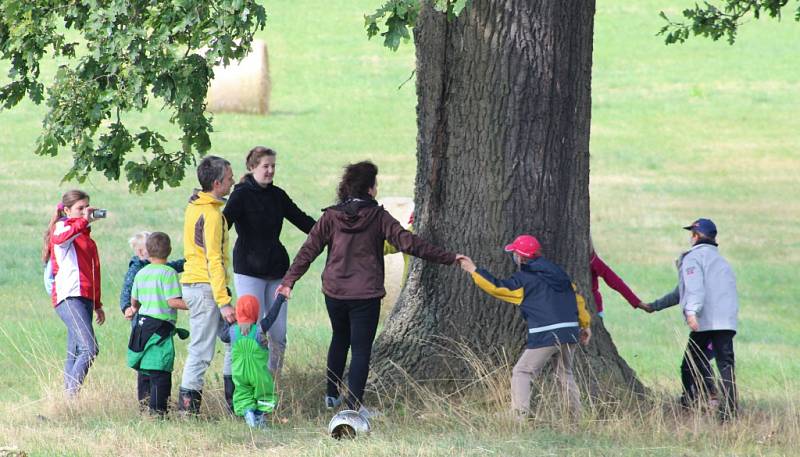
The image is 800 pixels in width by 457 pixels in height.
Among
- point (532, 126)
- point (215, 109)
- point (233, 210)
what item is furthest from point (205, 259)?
point (215, 109)

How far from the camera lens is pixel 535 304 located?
7.84 m

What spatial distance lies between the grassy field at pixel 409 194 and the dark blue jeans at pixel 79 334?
0.17 metres

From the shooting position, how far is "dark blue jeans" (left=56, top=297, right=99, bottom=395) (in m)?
8.73

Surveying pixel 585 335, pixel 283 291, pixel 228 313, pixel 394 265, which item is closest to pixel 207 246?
pixel 228 313

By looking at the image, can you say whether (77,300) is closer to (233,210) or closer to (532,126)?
(233,210)

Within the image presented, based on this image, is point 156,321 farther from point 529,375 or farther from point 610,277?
point 610,277

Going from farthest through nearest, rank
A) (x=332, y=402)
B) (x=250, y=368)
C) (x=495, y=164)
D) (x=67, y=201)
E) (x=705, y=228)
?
1. (x=705, y=228)
2. (x=67, y=201)
3. (x=495, y=164)
4. (x=332, y=402)
5. (x=250, y=368)

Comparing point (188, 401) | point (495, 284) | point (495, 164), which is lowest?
point (188, 401)

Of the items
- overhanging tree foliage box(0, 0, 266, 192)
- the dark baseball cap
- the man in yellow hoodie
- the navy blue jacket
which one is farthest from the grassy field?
overhanging tree foliage box(0, 0, 266, 192)

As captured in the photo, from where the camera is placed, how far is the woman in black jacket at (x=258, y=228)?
8.41 meters

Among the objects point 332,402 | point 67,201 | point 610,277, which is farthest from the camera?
point 610,277

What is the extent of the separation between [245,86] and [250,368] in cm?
2173

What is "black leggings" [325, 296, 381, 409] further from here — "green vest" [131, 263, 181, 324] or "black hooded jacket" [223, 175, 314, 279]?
"green vest" [131, 263, 181, 324]

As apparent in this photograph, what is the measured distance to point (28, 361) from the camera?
984 centimetres
